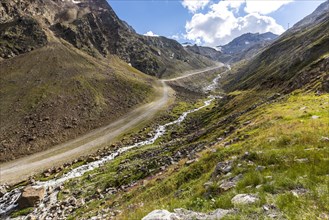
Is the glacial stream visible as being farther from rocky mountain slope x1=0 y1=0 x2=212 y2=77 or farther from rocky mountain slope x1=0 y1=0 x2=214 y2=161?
rocky mountain slope x1=0 y1=0 x2=212 y2=77

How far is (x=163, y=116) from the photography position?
85.8 m

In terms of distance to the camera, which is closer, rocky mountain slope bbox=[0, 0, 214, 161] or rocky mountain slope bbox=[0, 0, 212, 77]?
rocky mountain slope bbox=[0, 0, 214, 161]

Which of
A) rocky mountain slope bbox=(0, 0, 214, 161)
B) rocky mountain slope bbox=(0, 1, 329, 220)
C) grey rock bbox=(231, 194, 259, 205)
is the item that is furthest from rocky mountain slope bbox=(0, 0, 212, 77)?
grey rock bbox=(231, 194, 259, 205)

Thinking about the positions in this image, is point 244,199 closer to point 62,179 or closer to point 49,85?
point 62,179

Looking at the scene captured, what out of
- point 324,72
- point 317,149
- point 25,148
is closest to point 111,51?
point 25,148

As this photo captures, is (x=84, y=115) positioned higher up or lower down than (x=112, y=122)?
higher up

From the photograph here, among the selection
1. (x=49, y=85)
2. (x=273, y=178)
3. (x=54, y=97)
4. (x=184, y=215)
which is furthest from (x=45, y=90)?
(x=273, y=178)

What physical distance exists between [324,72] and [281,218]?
46083mm

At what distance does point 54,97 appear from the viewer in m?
81.9

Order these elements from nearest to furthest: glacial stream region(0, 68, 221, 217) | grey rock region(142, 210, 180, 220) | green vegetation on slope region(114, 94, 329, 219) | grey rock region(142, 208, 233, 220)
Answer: grey rock region(142, 210, 180, 220)
grey rock region(142, 208, 233, 220)
green vegetation on slope region(114, 94, 329, 219)
glacial stream region(0, 68, 221, 217)

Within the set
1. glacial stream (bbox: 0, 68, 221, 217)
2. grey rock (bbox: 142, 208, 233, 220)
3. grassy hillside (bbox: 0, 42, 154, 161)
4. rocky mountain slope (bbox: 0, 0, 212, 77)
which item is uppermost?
rocky mountain slope (bbox: 0, 0, 212, 77)

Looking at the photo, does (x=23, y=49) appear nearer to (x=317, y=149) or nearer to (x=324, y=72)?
(x=324, y=72)

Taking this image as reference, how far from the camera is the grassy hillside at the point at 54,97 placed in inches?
2522

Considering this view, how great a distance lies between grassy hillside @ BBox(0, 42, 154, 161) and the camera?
6406 cm
